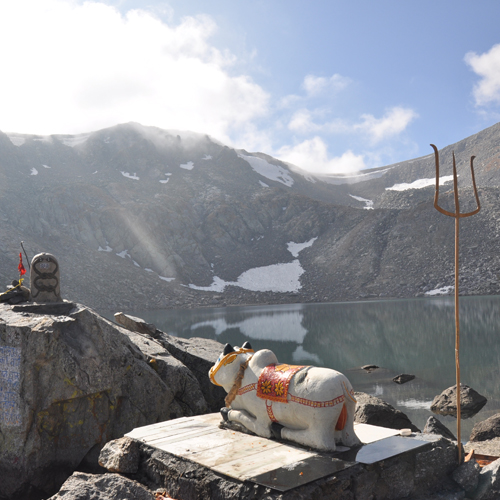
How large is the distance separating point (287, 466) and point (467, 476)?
2339 mm

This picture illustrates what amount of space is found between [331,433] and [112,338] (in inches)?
172

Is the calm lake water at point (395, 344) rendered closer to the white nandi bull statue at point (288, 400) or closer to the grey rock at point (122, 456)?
the white nandi bull statue at point (288, 400)

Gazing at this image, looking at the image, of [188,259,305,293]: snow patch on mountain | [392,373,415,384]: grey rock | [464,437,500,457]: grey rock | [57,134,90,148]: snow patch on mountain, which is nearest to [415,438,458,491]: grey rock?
[464,437,500,457]: grey rock

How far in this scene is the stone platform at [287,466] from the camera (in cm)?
460

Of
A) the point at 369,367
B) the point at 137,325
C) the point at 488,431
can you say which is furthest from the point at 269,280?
the point at 488,431

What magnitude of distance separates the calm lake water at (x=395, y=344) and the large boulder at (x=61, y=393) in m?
8.13

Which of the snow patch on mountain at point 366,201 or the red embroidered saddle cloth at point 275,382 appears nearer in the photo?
the red embroidered saddle cloth at point 275,382

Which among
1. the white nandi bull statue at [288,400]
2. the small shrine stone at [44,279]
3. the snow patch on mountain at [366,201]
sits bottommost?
the white nandi bull statue at [288,400]

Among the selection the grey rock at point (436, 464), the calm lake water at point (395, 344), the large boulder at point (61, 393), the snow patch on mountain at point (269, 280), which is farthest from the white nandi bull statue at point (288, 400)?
the snow patch on mountain at point (269, 280)

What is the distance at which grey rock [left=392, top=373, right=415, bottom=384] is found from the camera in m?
17.7

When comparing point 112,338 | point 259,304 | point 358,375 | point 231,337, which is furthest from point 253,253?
point 112,338

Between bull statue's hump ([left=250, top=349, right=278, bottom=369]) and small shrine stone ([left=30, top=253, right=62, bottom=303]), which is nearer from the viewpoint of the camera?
bull statue's hump ([left=250, top=349, right=278, bottom=369])

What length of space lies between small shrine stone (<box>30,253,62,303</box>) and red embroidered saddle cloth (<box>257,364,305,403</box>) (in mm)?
4654

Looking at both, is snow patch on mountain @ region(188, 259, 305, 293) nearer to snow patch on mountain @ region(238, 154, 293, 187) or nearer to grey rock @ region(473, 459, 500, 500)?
snow patch on mountain @ region(238, 154, 293, 187)
